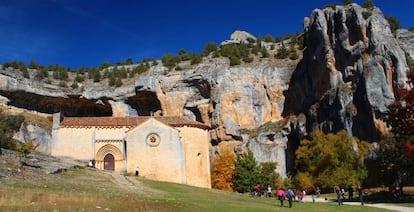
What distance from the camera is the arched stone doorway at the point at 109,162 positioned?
2045 inches

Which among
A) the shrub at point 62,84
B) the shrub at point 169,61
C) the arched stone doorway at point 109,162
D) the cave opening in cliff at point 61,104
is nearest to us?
the arched stone doorway at point 109,162

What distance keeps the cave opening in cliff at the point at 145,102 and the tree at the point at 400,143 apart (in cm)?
3848

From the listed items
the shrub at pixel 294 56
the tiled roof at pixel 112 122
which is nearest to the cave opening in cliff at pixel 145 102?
the tiled roof at pixel 112 122

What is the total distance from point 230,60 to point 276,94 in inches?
411

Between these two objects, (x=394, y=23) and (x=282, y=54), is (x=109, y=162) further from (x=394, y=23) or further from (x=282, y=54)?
(x=394, y=23)

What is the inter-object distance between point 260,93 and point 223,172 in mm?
17112

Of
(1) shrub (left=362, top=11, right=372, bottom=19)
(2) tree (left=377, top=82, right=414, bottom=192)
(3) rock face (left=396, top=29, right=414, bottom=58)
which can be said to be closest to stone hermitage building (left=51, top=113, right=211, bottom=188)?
(2) tree (left=377, top=82, right=414, bottom=192)

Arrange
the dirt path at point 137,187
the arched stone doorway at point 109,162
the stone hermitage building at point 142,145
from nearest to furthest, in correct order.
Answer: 1. the dirt path at point 137,187
2. the stone hermitage building at point 142,145
3. the arched stone doorway at point 109,162

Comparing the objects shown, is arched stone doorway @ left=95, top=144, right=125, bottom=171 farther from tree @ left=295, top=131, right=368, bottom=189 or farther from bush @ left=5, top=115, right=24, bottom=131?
tree @ left=295, top=131, right=368, bottom=189

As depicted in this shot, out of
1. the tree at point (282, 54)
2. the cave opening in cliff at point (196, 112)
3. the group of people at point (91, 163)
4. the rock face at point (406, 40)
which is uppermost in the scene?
the tree at point (282, 54)

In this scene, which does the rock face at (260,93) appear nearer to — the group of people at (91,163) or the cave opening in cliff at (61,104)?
the cave opening in cliff at (61,104)

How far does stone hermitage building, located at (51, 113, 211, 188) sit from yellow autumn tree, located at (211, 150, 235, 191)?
303 inches

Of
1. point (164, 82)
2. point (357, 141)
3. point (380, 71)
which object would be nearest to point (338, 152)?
point (357, 141)

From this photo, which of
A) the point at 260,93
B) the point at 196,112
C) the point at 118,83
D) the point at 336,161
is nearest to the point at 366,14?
the point at 260,93
